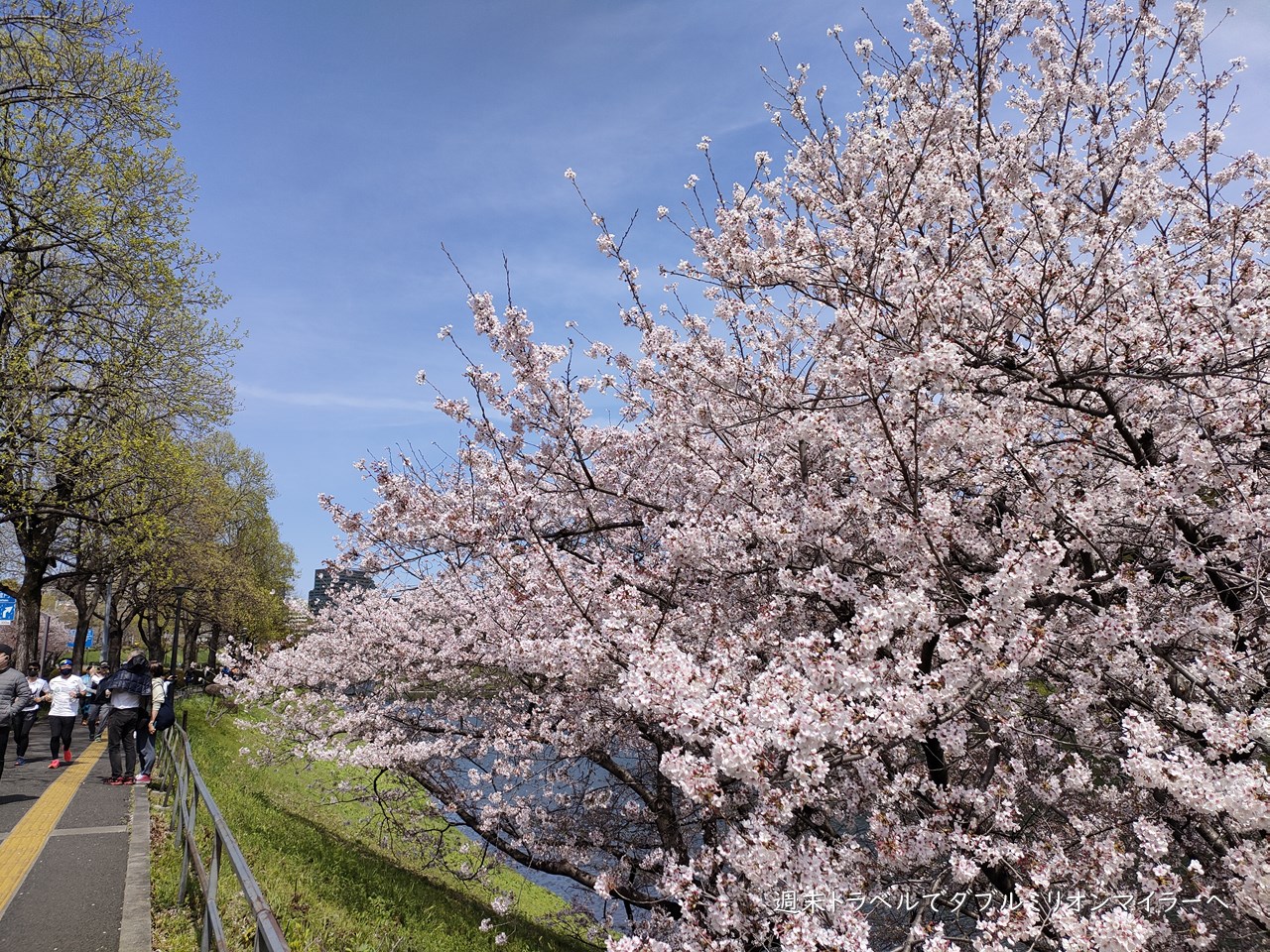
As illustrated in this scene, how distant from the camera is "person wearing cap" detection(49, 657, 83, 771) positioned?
11.8 m

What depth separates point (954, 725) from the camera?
4.26 meters

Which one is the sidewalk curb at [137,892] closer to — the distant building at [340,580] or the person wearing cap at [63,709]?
the distant building at [340,580]

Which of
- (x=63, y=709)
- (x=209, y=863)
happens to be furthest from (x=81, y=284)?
(x=209, y=863)

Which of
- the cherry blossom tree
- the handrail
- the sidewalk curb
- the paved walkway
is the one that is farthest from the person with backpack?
the cherry blossom tree

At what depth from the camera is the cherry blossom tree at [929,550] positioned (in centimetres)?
365

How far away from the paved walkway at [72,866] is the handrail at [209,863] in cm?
36

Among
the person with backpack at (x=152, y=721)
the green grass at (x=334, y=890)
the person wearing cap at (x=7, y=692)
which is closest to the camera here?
the green grass at (x=334, y=890)

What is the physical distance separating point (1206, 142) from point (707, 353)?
446 cm

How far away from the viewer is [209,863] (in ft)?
17.6

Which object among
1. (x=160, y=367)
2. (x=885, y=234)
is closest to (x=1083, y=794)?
(x=885, y=234)

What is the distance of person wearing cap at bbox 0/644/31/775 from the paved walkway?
0.87 m

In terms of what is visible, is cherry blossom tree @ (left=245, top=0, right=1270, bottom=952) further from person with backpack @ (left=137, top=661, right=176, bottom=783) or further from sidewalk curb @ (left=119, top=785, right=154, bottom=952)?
person with backpack @ (left=137, top=661, right=176, bottom=783)

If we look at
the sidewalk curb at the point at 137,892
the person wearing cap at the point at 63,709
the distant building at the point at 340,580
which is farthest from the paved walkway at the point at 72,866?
the distant building at the point at 340,580

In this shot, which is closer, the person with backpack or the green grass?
the green grass
